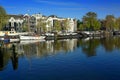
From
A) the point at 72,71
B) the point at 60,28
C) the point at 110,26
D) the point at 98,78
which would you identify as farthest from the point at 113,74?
the point at 110,26

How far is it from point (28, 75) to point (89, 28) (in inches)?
5537

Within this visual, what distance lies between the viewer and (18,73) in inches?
1261

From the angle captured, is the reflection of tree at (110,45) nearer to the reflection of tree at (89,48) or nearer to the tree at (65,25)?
the reflection of tree at (89,48)

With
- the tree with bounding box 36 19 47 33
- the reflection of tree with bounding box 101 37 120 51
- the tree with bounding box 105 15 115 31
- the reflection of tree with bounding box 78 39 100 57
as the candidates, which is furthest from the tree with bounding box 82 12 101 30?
the reflection of tree with bounding box 78 39 100 57

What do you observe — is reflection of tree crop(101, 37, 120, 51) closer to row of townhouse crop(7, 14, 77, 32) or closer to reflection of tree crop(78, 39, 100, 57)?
reflection of tree crop(78, 39, 100, 57)

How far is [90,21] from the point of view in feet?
537

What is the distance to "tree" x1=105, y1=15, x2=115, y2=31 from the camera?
600 feet

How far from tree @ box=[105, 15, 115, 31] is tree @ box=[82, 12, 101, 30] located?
19966 millimetres

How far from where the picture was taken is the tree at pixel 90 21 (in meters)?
163

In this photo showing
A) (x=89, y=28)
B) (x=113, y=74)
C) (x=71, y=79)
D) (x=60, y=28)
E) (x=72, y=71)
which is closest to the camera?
(x=71, y=79)

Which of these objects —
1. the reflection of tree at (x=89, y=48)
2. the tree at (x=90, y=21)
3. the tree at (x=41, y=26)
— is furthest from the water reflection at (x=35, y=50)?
the tree at (x=90, y=21)

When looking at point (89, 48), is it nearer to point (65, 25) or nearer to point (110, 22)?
point (65, 25)

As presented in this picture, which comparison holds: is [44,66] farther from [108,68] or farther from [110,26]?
[110,26]

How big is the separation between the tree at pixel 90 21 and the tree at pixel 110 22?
19966 millimetres
